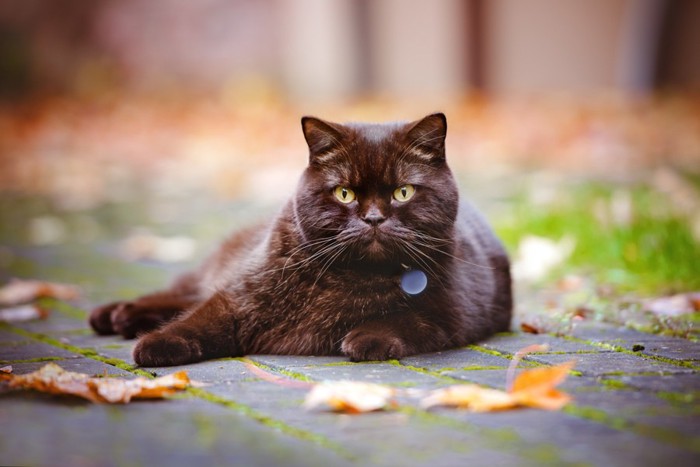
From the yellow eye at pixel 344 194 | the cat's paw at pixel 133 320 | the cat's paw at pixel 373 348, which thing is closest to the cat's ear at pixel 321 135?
the yellow eye at pixel 344 194

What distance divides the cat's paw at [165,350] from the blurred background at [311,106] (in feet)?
7.06

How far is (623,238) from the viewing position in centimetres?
488

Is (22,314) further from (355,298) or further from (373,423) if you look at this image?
(373,423)

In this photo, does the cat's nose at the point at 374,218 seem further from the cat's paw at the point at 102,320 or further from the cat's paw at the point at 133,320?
the cat's paw at the point at 102,320

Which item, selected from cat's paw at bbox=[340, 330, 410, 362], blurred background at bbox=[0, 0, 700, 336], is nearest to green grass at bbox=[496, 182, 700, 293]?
blurred background at bbox=[0, 0, 700, 336]

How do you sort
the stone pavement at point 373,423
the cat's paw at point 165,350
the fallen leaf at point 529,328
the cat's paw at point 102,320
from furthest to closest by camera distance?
1. the cat's paw at point 102,320
2. the fallen leaf at point 529,328
3. the cat's paw at point 165,350
4. the stone pavement at point 373,423

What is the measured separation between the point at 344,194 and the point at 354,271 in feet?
0.95

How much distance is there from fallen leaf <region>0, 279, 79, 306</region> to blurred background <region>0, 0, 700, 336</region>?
1.20ft

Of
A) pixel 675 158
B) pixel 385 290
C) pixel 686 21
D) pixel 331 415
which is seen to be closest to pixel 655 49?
pixel 686 21

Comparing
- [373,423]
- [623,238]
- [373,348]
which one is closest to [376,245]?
[373,348]

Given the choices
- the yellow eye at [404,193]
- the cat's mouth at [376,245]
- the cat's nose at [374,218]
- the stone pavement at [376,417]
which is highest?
the yellow eye at [404,193]

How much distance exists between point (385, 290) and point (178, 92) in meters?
13.0

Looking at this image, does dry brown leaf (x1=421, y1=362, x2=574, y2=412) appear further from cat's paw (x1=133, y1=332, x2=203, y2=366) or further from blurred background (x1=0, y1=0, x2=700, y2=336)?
blurred background (x1=0, y1=0, x2=700, y2=336)

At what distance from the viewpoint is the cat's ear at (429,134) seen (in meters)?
3.29
